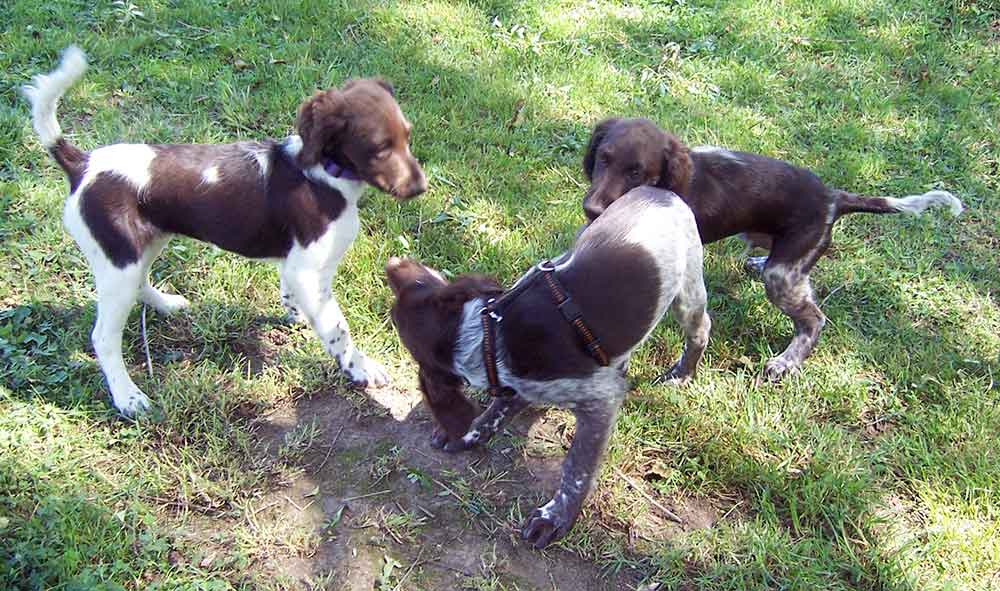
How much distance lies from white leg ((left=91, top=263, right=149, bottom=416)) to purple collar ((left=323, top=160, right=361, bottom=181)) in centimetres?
94

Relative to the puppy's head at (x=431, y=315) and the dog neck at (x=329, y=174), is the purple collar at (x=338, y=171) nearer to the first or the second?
the dog neck at (x=329, y=174)

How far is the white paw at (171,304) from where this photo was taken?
3.89 meters

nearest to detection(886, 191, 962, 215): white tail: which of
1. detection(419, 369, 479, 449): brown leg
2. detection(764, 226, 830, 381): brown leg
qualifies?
detection(764, 226, 830, 381): brown leg

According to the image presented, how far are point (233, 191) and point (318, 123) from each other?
0.50 meters

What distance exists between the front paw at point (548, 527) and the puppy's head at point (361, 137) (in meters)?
1.54

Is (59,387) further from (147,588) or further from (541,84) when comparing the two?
(541,84)

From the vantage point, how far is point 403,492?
10.8 ft

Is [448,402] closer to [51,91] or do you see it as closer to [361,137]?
[361,137]

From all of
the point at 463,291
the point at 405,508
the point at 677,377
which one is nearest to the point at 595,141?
the point at 677,377

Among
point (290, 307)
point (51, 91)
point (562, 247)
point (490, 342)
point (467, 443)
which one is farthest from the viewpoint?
point (562, 247)

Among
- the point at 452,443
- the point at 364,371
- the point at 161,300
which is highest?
the point at 161,300

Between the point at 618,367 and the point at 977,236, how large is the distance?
311 centimetres

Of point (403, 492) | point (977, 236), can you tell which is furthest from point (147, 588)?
point (977, 236)

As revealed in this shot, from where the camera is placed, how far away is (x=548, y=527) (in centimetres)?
311
